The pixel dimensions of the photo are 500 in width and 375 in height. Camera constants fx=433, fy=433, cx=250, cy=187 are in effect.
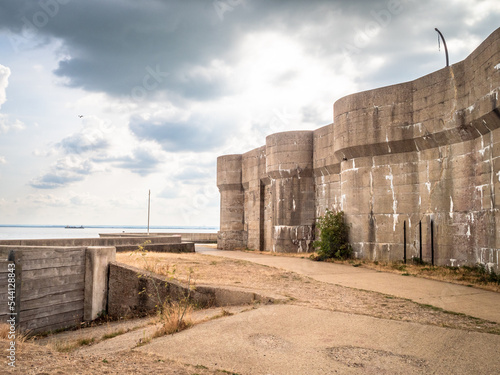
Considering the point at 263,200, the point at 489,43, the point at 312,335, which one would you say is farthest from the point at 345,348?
the point at 263,200

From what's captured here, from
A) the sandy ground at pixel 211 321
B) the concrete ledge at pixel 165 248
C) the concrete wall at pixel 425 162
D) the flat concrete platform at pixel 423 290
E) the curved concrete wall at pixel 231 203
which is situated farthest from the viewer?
the curved concrete wall at pixel 231 203

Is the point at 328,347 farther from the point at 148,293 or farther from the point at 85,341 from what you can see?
the point at 148,293

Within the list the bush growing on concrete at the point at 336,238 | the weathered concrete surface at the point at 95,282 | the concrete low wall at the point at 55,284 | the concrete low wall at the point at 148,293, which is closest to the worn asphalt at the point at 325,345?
the concrete low wall at the point at 148,293

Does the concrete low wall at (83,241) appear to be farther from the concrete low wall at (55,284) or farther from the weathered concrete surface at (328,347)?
the weathered concrete surface at (328,347)

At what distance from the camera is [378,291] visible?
10172mm

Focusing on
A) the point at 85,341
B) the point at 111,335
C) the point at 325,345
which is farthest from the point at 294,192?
the point at 325,345

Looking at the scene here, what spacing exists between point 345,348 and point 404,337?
1.01m

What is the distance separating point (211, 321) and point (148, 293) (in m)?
3.82

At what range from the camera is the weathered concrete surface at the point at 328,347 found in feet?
16.2

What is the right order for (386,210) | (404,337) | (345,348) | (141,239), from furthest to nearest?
1. (141,239)
2. (386,210)
3. (404,337)
4. (345,348)

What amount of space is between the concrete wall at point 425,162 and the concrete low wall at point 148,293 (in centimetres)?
757

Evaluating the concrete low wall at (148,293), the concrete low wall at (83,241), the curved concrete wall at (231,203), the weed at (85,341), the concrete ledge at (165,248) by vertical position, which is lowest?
the weed at (85,341)

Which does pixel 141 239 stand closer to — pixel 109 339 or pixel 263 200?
pixel 263 200

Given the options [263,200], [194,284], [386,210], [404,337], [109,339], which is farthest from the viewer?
[263,200]
